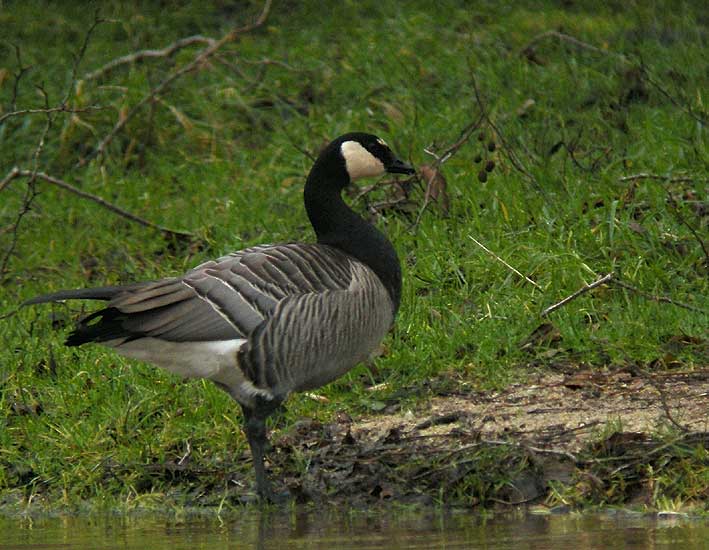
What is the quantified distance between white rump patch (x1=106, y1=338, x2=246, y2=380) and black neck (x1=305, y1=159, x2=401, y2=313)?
94 centimetres

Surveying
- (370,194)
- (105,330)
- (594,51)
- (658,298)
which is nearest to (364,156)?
(658,298)

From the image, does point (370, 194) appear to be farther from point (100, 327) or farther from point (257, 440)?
point (100, 327)

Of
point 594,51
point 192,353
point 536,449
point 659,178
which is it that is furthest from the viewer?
point 594,51

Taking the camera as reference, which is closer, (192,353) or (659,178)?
(192,353)

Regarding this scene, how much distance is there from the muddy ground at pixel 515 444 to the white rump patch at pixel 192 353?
1.89 feet

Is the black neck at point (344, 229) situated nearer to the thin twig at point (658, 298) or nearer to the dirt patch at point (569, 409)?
the dirt patch at point (569, 409)

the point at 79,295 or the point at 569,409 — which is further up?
the point at 79,295

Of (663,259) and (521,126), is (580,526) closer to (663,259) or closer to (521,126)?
(663,259)

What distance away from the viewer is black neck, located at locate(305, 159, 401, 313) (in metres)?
6.88

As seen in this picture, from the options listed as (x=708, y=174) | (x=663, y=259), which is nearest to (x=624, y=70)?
(x=708, y=174)

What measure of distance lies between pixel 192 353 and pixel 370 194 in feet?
11.6

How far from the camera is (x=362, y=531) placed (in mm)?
5312

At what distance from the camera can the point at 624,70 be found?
10.9 meters

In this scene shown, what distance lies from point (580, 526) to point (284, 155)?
244 inches
